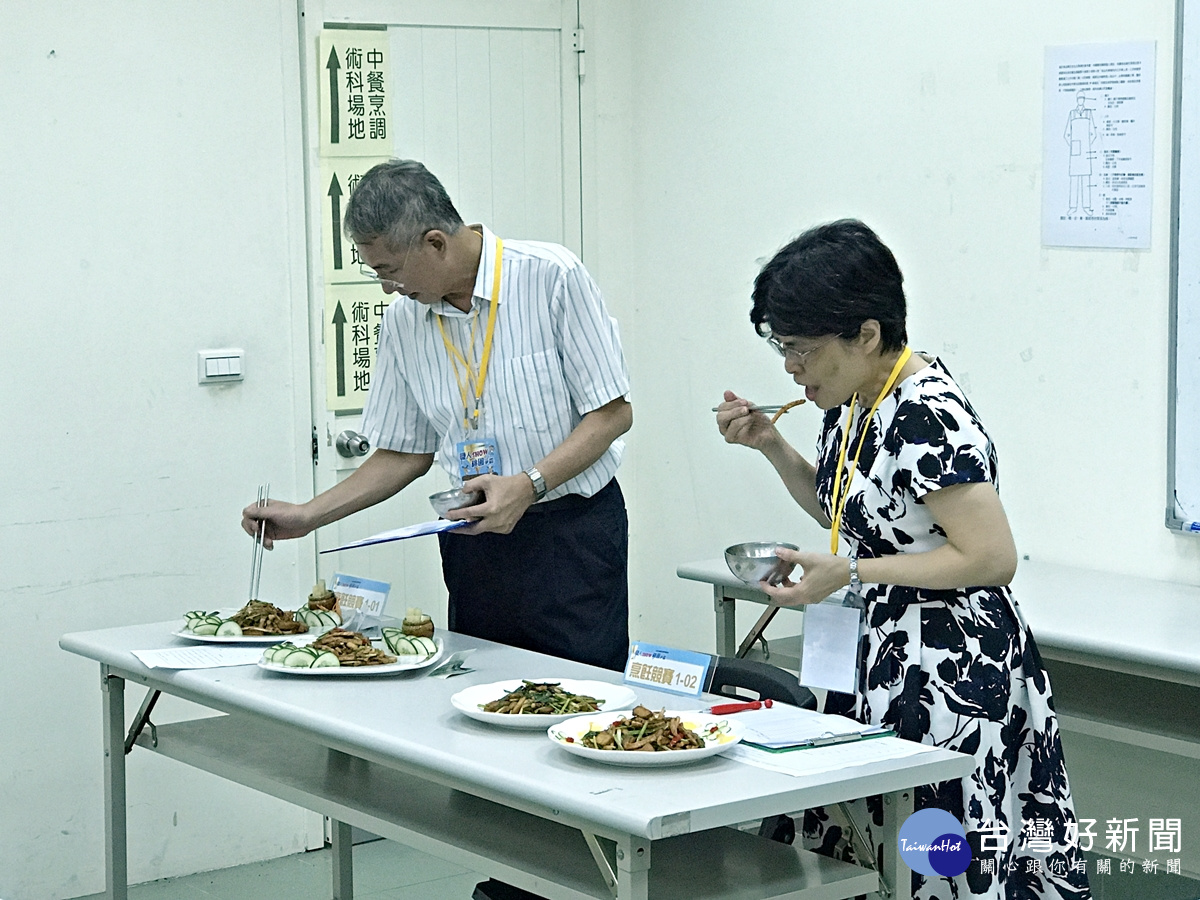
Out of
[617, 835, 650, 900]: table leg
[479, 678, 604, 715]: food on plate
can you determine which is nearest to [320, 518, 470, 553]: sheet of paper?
[479, 678, 604, 715]: food on plate

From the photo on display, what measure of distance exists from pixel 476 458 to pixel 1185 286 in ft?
4.99

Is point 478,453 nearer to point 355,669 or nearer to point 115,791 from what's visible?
point 355,669

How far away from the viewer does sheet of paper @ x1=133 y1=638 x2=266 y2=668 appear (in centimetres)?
264

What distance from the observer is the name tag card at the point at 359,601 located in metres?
2.85

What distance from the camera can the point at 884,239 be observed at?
152 inches

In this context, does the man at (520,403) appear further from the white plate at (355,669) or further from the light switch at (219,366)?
the light switch at (219,366)

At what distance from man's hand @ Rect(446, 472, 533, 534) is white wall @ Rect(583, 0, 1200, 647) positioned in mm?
1405

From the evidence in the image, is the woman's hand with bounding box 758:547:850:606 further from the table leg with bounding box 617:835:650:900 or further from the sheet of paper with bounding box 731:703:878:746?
the table leg with bounding box 617:835:650:900

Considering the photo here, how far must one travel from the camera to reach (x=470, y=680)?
2.55m

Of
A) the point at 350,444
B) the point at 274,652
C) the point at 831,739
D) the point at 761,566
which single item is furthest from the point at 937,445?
the point at 350,444

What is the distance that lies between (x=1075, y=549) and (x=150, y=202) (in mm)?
2368

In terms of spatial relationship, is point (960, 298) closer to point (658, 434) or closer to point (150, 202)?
point (658, 434)

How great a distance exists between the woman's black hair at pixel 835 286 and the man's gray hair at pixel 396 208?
74 centimetres

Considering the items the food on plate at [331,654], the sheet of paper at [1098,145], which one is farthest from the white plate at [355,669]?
the sheet of paper at [1098,145]
